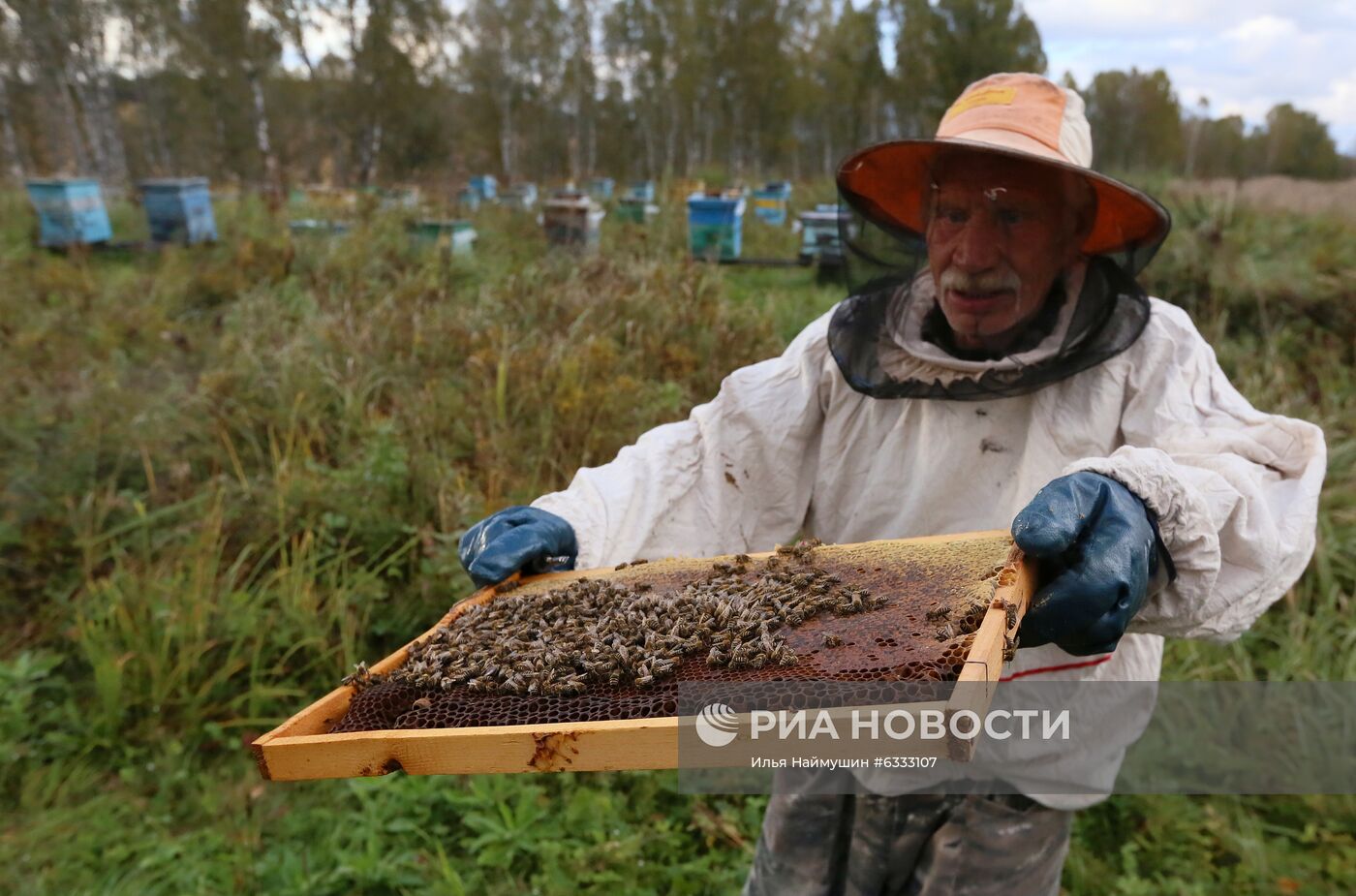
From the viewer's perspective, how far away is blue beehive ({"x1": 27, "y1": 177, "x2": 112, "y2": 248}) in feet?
39.8

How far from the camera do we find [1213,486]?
→ 172 cm

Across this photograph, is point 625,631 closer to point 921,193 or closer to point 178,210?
point 921,193

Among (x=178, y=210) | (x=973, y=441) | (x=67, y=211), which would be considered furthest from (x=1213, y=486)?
(x=67, y=211)

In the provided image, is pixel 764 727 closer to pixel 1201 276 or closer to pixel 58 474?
pixel 58 474

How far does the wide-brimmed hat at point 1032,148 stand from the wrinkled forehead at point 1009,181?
1.8 inches

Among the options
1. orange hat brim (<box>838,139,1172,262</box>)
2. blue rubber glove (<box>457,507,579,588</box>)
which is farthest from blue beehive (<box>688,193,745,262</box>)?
blue rubber glove (<box>457,507,579,588</box>)

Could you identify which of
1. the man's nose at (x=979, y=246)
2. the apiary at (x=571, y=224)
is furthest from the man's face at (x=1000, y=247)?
the apiary at (x=571, y=224)

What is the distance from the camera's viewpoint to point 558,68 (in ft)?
116

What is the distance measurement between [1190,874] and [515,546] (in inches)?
130

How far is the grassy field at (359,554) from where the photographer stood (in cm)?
357

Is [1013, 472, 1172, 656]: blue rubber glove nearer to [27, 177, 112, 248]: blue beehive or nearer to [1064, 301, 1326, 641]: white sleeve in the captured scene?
[1064, 301, 1326, 641]: white sleeve

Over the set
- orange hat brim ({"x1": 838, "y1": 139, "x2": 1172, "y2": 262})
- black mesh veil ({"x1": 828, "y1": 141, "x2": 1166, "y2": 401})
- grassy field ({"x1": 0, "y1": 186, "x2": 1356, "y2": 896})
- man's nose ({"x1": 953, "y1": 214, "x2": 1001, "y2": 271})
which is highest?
orange hat brim ({"x1": 838, "y1": 139, "x2": 1172, "y2": 262})

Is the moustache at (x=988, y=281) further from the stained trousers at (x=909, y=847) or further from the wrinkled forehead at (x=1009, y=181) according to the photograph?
the stained trousers at (x=909, y=847)

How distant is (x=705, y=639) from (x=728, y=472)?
2.79 feet
